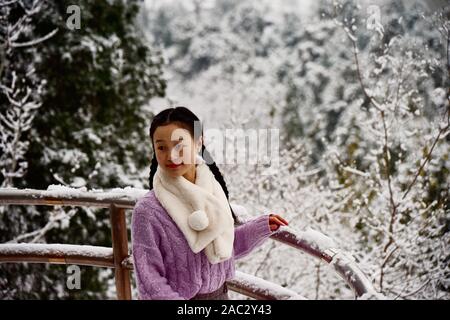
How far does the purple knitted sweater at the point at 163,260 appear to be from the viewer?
1.29 metres

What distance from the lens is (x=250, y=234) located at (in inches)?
59.7

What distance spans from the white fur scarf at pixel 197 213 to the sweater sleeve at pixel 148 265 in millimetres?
79

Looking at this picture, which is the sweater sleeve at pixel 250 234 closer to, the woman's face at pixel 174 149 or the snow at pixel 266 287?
the snow at pixel 266 287

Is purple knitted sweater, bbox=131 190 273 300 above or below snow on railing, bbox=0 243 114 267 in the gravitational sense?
above

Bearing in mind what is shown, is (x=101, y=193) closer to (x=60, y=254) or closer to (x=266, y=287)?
(x=60, y=254)

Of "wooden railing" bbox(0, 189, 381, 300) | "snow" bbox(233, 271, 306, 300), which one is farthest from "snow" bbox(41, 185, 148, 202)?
"snow" bbox(233, 271, 306, 300)

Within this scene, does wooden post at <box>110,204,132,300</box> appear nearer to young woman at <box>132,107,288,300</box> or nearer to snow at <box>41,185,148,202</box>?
snow at <box>41,185,148,202</box>

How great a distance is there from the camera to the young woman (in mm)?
1303

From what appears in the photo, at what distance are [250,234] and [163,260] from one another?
301 millimetres

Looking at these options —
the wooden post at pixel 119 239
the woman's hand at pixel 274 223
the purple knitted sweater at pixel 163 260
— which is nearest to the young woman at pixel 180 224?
the purple knitted sweater at pixel 163 260

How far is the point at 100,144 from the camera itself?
615cm

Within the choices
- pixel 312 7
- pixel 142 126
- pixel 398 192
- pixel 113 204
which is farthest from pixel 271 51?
pixel 113 204

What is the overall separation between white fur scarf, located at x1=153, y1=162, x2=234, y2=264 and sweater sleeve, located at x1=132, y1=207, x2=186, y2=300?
0.08m
